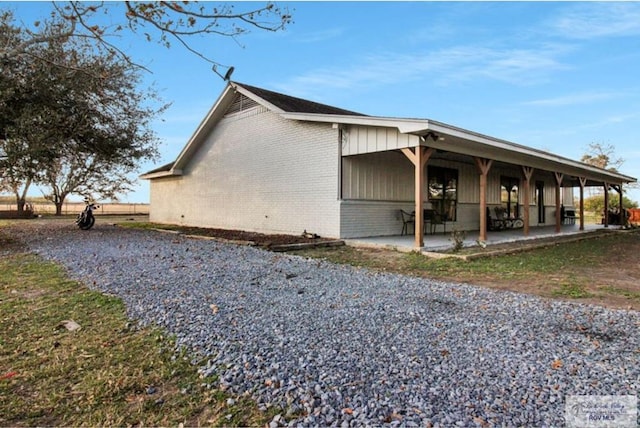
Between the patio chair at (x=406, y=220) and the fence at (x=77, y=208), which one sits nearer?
the patio chair at (x=406, y=220)

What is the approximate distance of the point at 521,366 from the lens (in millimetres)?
2547

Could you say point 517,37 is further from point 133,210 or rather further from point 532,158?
point 133,210

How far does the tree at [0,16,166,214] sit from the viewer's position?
948cm

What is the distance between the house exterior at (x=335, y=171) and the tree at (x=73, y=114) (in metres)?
2.78

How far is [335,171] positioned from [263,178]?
11.2ft

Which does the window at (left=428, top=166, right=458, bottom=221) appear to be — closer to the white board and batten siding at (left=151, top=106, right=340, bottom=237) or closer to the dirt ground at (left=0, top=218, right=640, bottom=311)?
the white board and batten siding at (left=151, top=106, right=340, bottom=237)

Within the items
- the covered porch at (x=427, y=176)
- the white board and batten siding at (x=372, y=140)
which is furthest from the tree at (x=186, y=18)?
the white board and batten siding at (x=372, y=140)

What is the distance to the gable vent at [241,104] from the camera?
13491 mm

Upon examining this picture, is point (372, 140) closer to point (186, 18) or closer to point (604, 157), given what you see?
point (186, 18)

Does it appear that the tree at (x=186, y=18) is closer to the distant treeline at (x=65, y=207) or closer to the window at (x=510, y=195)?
the window at (x=510, y=195)

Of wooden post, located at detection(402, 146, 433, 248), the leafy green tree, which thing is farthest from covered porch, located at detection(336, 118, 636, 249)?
the leafy green tree

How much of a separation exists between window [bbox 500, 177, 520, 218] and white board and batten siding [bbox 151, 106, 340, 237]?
29.5 feet

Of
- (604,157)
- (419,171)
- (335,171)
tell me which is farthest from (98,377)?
(604,157)

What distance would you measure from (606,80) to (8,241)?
21.3m
